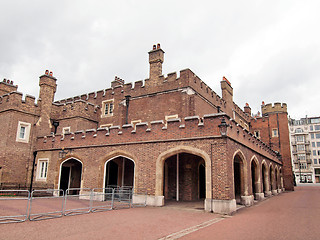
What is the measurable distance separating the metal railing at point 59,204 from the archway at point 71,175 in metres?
0.64

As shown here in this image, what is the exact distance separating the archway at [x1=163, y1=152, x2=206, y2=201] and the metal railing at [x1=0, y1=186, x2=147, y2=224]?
281cm

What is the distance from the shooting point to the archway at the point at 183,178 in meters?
15.6

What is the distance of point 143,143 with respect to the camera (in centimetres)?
1426

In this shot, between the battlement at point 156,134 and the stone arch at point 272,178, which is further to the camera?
the stone arch at point 272,178

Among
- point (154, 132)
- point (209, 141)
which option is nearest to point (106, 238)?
point (209, 141)

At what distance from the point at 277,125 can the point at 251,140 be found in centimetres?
1600

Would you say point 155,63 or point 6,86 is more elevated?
point 155,63

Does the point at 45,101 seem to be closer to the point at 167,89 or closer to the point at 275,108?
the point at 167,89

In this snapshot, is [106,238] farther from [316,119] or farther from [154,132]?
[316,119]

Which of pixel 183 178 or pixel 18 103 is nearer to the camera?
pixel 183 178

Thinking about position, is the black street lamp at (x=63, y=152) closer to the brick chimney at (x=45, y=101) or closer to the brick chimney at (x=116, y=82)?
the brick chimney at (x=45, y=101)

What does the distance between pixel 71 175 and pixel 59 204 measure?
7.25 meters

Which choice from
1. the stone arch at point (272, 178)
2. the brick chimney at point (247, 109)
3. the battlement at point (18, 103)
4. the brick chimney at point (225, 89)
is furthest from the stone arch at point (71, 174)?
the brick chimney at point (247, 109)

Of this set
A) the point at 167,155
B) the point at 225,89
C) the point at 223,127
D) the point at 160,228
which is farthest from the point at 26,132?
the point at 225,89
